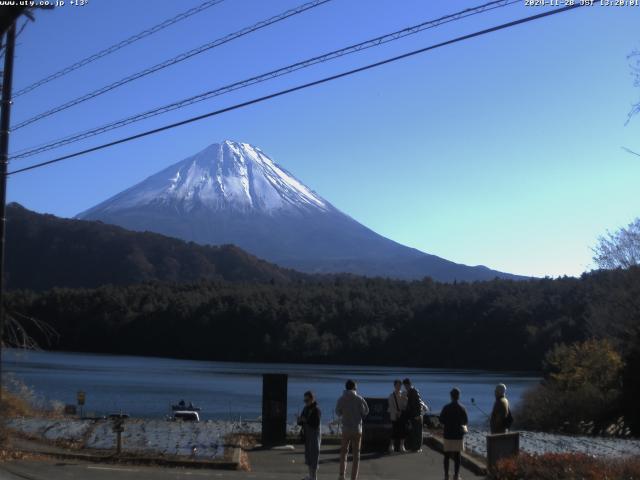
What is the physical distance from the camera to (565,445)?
18.4 m

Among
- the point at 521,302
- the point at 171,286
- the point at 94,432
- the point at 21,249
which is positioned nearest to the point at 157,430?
the point at 94,432

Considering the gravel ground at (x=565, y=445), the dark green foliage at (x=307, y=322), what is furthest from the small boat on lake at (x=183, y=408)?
the dark green foliage at (x=307, y=322)

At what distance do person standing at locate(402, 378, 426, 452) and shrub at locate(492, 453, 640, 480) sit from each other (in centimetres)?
423

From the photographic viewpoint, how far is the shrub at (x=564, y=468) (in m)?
11.3

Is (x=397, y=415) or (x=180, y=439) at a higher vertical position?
(x=397, y=415)

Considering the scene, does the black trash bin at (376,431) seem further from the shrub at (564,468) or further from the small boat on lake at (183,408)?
the small boat on lake at (183,408)

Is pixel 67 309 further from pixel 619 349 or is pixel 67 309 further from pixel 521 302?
pixel 619 349

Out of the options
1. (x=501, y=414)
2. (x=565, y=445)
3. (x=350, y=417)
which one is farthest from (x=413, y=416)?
(x=350, y=417)

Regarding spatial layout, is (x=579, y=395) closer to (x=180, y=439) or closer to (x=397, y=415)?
(x=397, y=415)

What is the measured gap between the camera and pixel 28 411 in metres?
23.7

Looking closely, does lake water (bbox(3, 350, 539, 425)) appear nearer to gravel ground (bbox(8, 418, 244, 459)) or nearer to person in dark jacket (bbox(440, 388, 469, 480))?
gravel ground (bbox(8, 418, 244, 459))

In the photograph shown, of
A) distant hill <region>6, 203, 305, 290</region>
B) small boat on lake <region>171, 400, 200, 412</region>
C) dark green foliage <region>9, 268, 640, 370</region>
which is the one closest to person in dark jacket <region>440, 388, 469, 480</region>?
small boat on lake <region>171, 400, 200, 412</region>

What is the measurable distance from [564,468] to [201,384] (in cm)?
5569

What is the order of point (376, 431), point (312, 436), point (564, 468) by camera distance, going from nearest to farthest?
point (564, 468), point (312, 436), point (376, 431)
